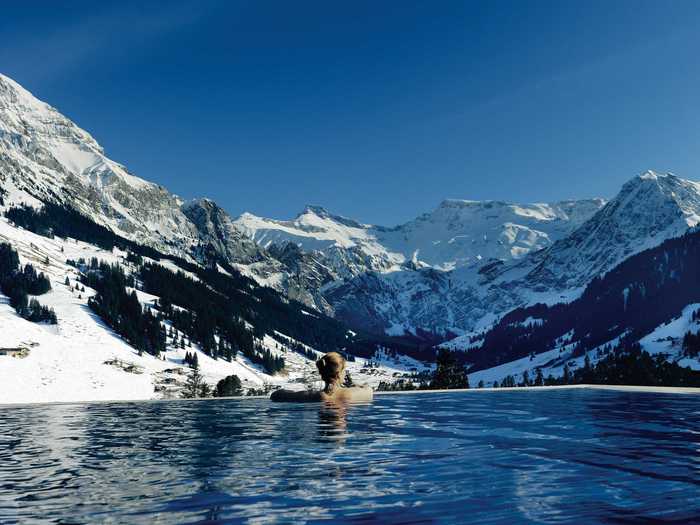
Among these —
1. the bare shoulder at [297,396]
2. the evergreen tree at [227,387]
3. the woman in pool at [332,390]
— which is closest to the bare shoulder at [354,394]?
the woman in pool at [332,390]

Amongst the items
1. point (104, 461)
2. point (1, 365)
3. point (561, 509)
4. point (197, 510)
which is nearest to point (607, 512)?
point (561, 509)

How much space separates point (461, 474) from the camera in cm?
1942

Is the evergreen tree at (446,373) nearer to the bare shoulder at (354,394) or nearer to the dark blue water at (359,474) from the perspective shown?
the bare shoulder at (354,394)

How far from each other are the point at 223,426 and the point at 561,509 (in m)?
29.2

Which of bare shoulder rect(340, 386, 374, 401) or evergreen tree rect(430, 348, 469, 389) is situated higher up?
evergreen tree rect(430, 348, 469, 389)

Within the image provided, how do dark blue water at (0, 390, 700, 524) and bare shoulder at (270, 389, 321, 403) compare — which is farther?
bare shoulder at (270, 389, 321, 403)

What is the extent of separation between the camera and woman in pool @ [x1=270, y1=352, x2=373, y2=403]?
61172 millimetres

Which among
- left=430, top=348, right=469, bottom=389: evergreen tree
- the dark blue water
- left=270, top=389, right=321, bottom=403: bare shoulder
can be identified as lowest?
the dark blue water

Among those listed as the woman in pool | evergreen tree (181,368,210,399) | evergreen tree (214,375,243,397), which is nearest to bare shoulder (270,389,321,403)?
the woman in pool

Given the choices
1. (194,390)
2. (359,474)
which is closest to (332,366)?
(359,474)

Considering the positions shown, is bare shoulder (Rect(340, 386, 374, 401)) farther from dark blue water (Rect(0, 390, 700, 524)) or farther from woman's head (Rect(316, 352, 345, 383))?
dark blue water (Rect(0, 390, 700, 524))

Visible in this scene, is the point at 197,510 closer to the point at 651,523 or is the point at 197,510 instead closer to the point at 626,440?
the point at 651,523

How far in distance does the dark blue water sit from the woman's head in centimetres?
2354

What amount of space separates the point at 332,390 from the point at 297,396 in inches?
257
